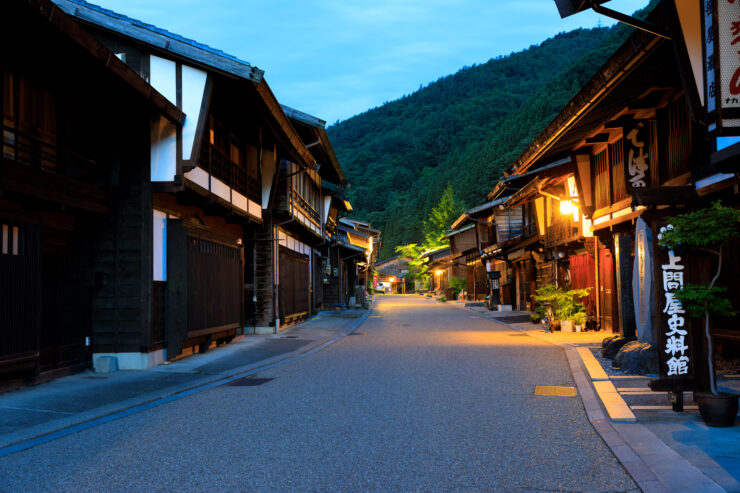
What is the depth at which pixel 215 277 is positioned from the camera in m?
15.7

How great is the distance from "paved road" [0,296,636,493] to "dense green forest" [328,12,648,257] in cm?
8172

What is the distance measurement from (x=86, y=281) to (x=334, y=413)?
714 centimetres

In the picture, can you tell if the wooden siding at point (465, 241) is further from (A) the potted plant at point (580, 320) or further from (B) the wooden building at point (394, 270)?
Result: (B) the wooden building at point (394, 270)

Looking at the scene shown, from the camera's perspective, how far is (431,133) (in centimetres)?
11769

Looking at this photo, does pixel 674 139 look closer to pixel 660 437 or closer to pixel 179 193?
pixel 660 437

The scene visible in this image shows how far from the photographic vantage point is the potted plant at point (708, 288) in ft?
21.3

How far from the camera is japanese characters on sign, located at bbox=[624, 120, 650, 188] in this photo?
13.5m

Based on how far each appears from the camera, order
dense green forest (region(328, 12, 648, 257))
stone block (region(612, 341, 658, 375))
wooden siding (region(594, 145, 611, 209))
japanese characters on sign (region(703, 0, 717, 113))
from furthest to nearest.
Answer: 1. dense green forest (region(328, 12, 648, 257))
2. wooden siding (region(594, 145, 611, 209))
3. stone block (region(612, 341, 658, 375))
4. japanese characters on sign (region(703, 0, 717, 113))

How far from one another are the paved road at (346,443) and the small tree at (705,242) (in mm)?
1937

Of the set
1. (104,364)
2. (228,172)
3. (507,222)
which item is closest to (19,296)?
(104,364)

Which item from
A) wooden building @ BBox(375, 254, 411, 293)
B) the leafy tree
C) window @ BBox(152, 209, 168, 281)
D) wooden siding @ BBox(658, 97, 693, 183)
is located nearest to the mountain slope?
wooden building @ BBox(375, 254, 411, 293)

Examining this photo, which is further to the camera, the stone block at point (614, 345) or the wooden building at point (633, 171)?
the stone block at point (614, 345)

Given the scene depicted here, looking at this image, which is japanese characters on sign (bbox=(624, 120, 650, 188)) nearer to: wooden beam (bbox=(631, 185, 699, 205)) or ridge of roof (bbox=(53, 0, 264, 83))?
wooden beam (bbox=(631, 185, 699, 205))

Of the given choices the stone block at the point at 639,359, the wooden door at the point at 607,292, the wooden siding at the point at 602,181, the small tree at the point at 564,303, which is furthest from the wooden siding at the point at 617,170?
the stone block at the point at 639,359
